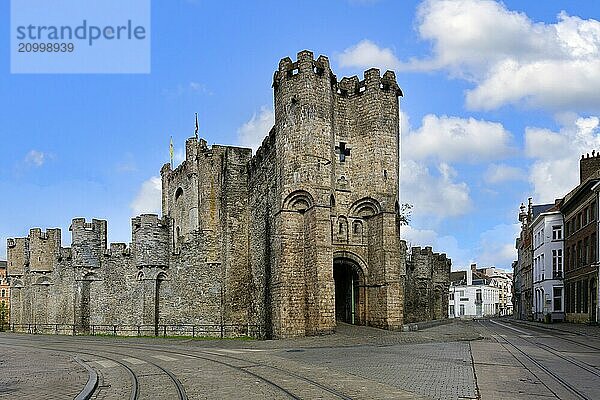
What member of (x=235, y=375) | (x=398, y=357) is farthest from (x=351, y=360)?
(x=235, y=375)

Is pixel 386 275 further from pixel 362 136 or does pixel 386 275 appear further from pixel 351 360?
pixel 351 360

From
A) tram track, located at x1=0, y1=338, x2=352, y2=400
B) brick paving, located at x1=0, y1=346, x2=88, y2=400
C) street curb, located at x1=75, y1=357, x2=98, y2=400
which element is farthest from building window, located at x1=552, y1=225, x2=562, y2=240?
street curb, located at x1=75, y1=357, x2=98, y2=400

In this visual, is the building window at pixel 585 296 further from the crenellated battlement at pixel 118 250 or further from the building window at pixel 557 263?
the crenellated battlement at pixel 118 250

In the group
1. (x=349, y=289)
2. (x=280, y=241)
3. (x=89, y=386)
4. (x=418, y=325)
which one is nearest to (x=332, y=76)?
(x=280, y=241)

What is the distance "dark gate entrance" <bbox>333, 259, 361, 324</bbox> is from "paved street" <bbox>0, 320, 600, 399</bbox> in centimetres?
717

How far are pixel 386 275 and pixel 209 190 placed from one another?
1290 cm

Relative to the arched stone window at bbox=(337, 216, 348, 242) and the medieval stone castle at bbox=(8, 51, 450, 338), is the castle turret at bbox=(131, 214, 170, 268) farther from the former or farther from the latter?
the arched stone window at bbox=(337, 216, 348, 242)

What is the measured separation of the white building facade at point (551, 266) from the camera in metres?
56.5

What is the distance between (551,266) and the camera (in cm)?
5806

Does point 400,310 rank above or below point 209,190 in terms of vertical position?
below

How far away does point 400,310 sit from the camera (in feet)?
104

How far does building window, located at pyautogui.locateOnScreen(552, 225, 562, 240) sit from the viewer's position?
56.9 meters

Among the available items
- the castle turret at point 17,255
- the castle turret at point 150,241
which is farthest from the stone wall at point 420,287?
the castle turret at point 17,255

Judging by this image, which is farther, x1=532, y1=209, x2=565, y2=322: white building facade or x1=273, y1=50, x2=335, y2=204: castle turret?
x1=532, y1=209, x2=565, y2=322: white building facade
